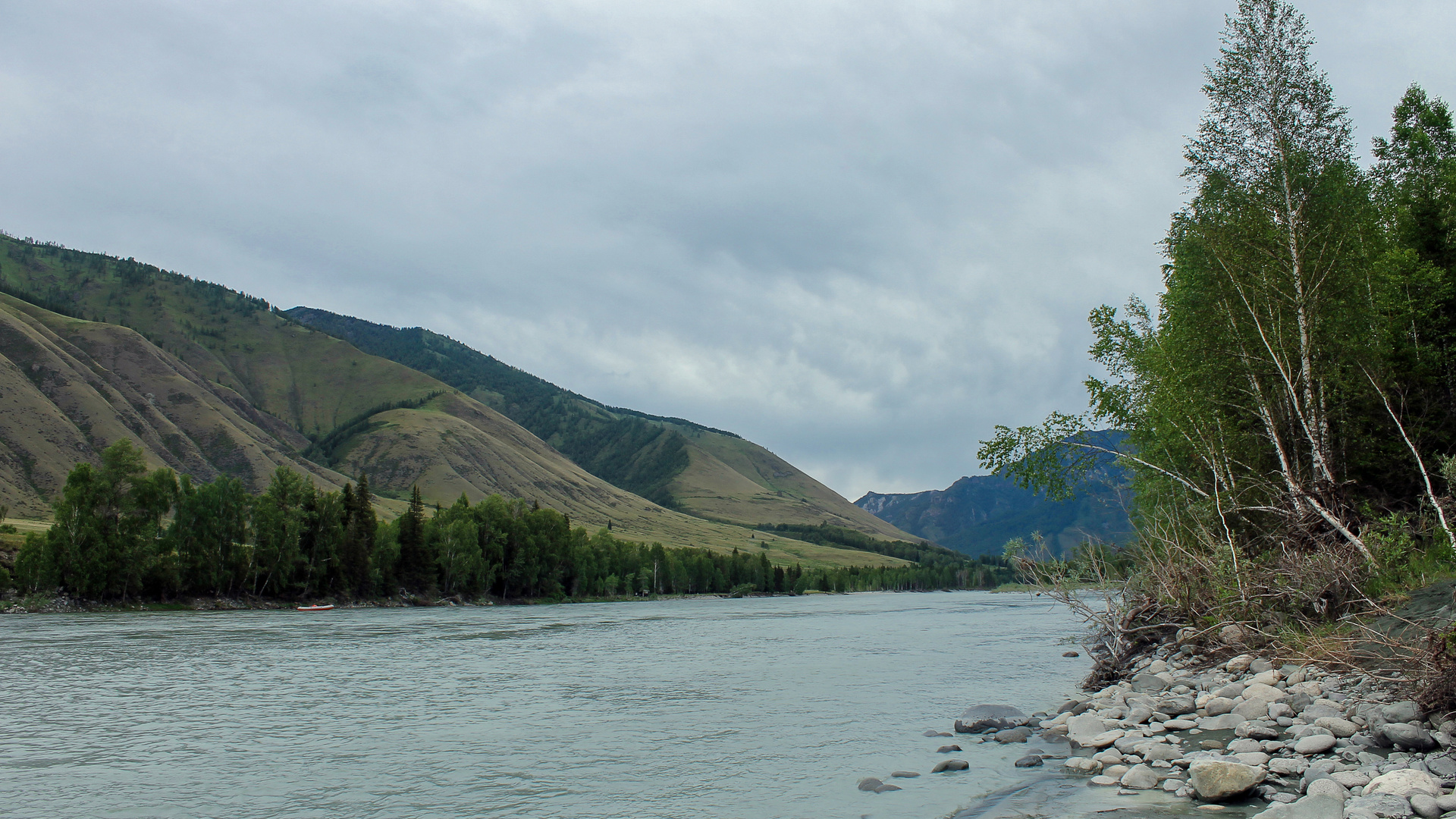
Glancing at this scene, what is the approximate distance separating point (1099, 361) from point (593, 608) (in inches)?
3572

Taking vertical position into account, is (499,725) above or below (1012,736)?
below

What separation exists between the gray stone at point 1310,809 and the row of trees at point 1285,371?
8.60 meters

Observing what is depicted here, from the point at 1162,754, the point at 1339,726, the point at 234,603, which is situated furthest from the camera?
the point at 234,603

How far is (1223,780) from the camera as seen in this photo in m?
11.2

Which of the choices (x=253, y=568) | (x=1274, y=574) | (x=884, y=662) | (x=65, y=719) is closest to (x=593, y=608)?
(x=253, y=568)

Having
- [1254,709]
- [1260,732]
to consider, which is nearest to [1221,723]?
[1254,709]

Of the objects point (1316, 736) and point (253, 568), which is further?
point (253, 568)

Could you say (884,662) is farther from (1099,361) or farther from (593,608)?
(593,608)

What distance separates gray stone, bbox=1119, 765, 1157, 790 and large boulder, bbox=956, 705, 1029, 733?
6107 millimetres

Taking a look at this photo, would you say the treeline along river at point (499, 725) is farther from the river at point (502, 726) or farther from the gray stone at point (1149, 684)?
the gray stone at point (1149, 684)

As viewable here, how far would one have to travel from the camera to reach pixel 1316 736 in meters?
12.3

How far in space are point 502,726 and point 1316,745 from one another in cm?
1759

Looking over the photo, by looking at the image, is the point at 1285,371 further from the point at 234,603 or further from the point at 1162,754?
the point at 234,603

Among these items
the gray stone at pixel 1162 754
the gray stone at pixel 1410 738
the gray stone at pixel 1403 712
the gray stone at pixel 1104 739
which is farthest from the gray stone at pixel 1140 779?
the gray stone at pixel 1403 712
